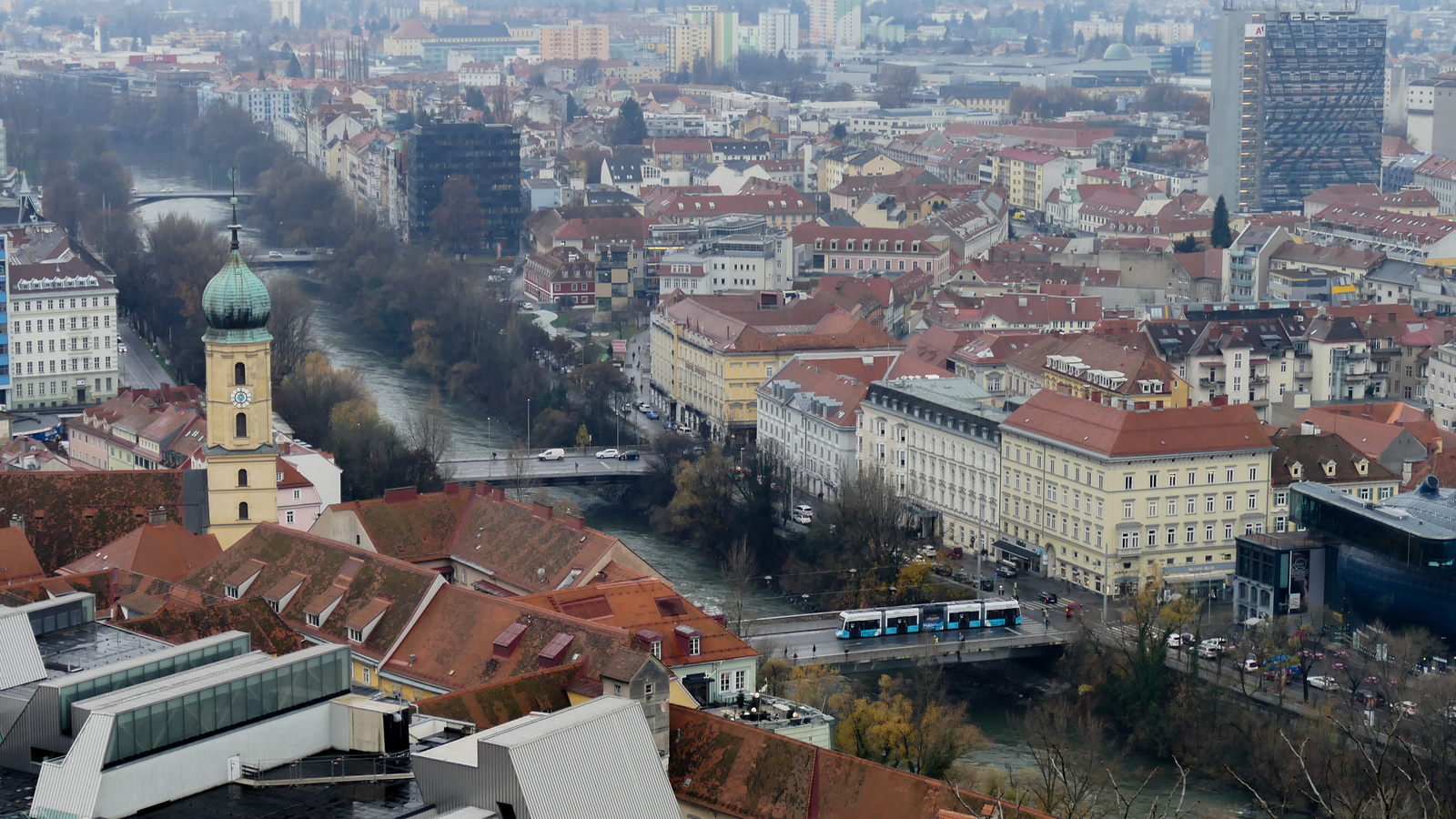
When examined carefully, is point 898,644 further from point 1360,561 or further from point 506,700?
point 506,700

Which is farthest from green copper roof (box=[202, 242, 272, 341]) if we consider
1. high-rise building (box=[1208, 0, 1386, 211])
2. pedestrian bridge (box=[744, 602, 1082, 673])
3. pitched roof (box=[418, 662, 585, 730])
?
high-rise building (box=[1208, 0, 1386, 211])

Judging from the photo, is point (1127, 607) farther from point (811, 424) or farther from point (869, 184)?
point (869, 184)

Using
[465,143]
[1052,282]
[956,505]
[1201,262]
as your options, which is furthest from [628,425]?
[465,143]

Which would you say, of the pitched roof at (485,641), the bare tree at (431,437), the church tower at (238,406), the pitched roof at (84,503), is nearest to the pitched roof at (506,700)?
the pitched roof at (485,641)

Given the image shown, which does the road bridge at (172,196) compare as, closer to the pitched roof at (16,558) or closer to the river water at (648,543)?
the river water at (648,543)

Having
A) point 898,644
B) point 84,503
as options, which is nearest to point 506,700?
point 84,503

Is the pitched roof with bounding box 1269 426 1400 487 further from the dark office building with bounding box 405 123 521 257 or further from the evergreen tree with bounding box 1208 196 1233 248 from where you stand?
the dark office building with bounding box 405 123 521 257
